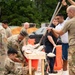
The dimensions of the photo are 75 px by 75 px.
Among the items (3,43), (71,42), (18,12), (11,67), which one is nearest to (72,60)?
(71,42)

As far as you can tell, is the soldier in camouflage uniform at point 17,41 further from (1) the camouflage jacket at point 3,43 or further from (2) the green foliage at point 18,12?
(2) the green foliage at point 18,12

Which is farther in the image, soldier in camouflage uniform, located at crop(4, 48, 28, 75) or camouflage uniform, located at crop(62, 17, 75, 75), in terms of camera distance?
camouflage uniform, located at crop(62, 17, 75, 75)

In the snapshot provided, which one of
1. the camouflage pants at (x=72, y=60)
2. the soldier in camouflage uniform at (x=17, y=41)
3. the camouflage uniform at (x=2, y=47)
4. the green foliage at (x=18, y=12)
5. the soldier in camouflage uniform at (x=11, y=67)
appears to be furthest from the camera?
the green foliage at (x=18, y=12)

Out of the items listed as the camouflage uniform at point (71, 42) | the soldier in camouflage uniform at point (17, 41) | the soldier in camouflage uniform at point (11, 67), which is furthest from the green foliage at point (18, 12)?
the soldier in camouflage uniform at point (11, 67)

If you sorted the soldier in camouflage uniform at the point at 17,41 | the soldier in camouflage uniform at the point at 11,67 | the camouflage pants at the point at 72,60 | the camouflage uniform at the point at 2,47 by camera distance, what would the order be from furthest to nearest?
the soldier in camouflage uniform at the point at 17,41, the camouflage pants at the point at 72,60, the camouflage uniform at the point at 2,47, the soldier in camouflage uniform at the point at 11,67

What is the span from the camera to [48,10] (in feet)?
161

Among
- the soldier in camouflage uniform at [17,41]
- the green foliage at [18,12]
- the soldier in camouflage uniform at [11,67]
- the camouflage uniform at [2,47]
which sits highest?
the green foliage at [18,12]

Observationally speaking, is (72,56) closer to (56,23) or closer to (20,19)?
(56,23)

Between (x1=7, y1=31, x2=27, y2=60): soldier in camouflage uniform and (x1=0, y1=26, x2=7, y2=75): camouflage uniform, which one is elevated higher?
(x1=7, y1=31, x2=27, y2=60): soldier in camouflage uniform

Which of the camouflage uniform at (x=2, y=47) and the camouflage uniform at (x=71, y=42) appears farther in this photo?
the camouflage uniform at (x=71, y=42)

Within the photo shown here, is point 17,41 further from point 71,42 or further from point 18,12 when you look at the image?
point 18,12

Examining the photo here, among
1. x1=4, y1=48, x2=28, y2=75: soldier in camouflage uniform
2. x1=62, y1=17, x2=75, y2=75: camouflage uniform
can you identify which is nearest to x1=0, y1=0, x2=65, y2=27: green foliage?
x1=62, y1=17, x2=75, y2=75: camouflage uniform

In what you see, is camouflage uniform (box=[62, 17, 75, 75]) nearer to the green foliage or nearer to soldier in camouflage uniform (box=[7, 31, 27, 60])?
soldier in camouflage uniform (box=[7, 31, 27, 60])

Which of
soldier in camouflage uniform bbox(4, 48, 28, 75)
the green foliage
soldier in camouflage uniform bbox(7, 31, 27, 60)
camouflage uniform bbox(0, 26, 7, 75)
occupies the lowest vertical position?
soldier in camouflage uniform bbox(4, 48, 28, 75)
